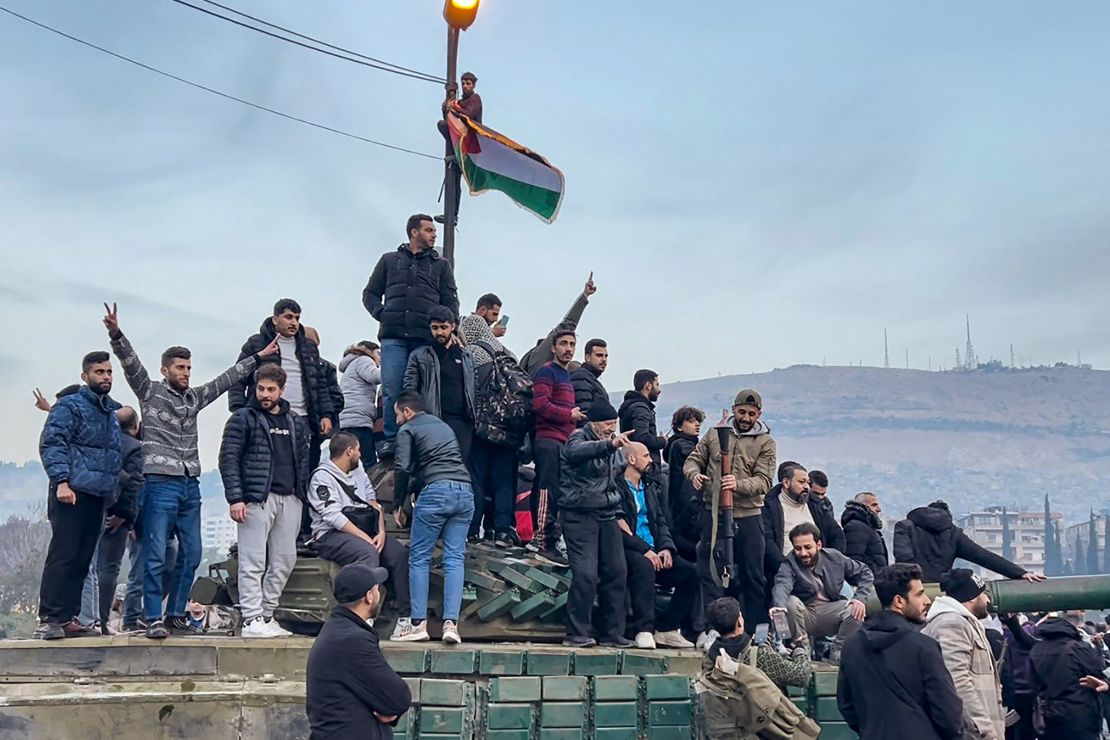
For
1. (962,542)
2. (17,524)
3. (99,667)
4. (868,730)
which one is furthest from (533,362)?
(17,524)

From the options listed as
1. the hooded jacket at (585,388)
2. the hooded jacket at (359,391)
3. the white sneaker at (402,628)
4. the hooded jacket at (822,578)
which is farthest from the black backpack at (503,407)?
the hooded jacket at (822,578)

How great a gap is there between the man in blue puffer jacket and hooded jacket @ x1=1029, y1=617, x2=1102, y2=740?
30.3 feet

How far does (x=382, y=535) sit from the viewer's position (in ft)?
36.6

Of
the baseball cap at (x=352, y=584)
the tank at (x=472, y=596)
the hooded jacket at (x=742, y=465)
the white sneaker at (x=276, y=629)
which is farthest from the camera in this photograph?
the hooded jacket at (x=742, y=465)

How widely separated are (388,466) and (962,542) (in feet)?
19.3

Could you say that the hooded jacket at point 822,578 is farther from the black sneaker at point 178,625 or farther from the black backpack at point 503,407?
the black sneaker at point 178,625

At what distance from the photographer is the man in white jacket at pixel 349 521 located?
1074 centimetres

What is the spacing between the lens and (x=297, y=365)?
1242cm

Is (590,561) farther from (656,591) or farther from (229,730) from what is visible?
(229,730)

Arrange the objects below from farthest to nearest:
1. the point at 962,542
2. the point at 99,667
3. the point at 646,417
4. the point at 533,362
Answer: the point at 533,362, the point at 646,417, the point at 962,542, the point at 99,667

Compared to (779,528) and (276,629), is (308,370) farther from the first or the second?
(779,528)

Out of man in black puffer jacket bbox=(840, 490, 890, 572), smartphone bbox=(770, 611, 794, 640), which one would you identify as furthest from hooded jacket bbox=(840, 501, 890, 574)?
smartphone bbox=(770, 611, 794, 640)

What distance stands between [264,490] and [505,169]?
719 cm

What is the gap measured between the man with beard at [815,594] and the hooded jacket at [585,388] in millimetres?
3021
